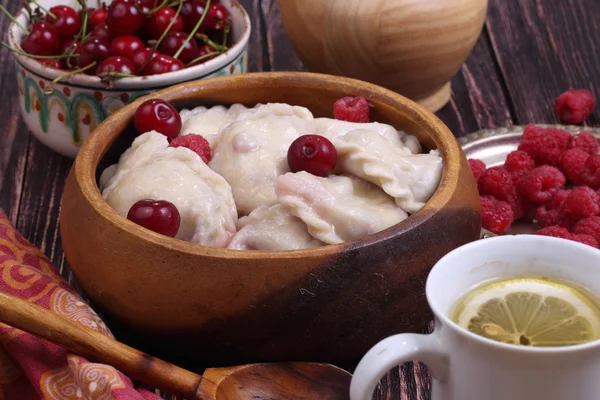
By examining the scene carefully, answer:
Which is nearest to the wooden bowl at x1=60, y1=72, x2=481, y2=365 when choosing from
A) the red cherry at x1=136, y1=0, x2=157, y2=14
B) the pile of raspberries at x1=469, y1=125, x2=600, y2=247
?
the pile of raspberries at x1=469, y1=125, x2=600, y2=247

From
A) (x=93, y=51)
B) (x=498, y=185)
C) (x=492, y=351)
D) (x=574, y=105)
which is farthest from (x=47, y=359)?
(x=574, y=105)

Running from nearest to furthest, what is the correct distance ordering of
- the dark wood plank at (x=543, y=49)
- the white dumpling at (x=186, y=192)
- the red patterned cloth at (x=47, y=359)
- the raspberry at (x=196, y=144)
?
the red patterned cloth at (x=47, y=359)
the white dumpling at (x=186, y=192)
the raspberry at (x=196, y=144)
the dark wood plank at (x=543, y=49)

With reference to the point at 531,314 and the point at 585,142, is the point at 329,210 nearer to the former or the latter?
the point at 531,314

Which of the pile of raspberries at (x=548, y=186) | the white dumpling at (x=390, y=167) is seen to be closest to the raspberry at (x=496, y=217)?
the pile of raspberries at (x=548, y=186)

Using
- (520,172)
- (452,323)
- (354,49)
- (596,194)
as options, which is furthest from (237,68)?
(452,323)

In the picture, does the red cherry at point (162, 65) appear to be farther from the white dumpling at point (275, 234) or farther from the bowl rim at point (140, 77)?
the white dumpling at point (275, 234)
